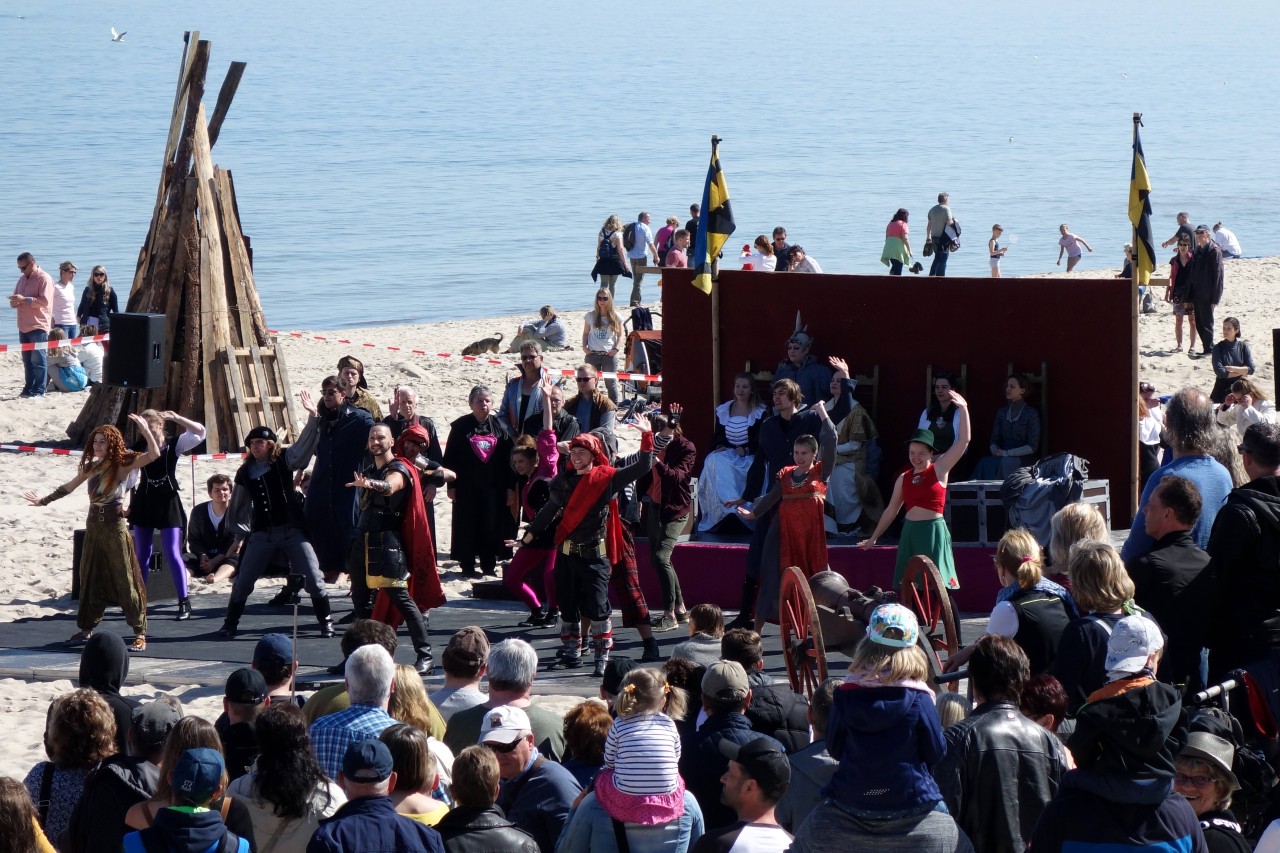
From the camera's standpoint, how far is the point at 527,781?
5559mm

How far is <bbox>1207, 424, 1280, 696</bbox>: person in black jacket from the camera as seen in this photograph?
614 centimetres

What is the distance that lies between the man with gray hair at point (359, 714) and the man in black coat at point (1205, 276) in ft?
56.6

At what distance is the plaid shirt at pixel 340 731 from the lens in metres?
5.70

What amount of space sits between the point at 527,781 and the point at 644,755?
56 cm

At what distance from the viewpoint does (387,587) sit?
9.75 m

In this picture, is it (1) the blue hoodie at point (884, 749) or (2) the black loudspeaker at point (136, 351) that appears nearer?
(1) the blue hoodie at point (884, 749)

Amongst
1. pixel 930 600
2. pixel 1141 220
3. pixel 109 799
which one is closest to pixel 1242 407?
pixel 1141 220

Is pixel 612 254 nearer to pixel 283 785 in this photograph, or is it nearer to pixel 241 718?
pixel 241 718

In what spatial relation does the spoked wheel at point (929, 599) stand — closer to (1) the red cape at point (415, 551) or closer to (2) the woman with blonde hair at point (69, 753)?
(1) the red cape at point (415, 551)

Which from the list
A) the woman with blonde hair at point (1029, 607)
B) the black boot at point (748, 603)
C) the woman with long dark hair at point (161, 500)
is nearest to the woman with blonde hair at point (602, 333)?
the woman with long dark hair at point (161, 500)

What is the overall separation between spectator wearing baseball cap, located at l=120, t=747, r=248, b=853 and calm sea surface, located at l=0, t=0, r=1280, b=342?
2994cm

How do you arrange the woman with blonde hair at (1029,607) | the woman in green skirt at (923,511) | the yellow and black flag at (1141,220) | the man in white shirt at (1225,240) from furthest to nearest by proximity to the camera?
1. the man in white shirt at (1225,240)
2. the yellow and black flag at (1141,220)
3. the woman in green skirt at (923,511)
4. the woman with blonde hair at (1029,607)

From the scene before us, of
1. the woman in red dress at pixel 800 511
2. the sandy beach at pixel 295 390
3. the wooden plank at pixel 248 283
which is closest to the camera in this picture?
the sandy beach at pixel 295 390

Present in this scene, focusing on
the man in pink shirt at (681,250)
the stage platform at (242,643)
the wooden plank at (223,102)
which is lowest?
the stage platform at (242,643)
